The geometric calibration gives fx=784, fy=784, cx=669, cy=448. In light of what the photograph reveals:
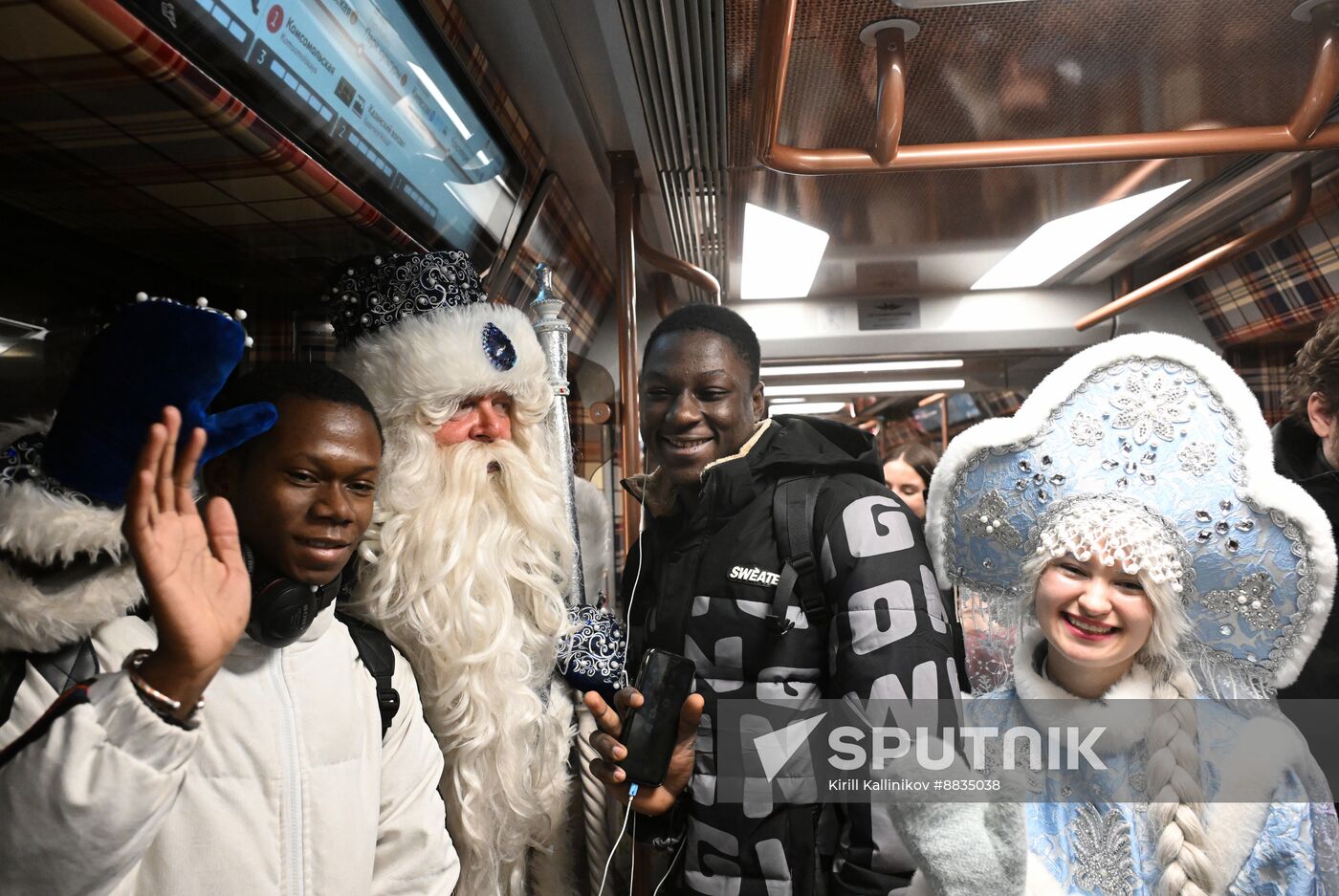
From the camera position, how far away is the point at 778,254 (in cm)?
293

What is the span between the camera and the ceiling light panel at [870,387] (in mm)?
3766

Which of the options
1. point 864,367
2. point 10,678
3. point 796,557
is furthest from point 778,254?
point 10,678

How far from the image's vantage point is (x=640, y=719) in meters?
1.26

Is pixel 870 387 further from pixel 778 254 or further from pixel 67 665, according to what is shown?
pixel 67 665

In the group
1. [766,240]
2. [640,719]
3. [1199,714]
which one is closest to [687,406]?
[640,719]

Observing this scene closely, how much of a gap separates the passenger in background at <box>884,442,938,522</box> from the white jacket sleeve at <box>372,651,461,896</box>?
209 cm

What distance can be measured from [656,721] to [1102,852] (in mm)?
640

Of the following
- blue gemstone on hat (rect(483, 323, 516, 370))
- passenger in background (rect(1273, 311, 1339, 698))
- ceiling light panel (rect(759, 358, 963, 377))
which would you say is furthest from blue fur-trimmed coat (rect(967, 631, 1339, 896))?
ceiling light panel (rect(759, 358, 963, 377))

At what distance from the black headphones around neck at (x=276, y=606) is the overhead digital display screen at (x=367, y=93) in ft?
1.87

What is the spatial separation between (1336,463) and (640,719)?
1.34 meters

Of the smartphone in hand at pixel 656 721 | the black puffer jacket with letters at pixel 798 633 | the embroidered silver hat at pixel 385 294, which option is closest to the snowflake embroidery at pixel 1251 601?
the black puffer jacket with letters at pixel 798 633

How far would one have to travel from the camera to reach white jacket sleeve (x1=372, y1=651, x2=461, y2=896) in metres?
1.06

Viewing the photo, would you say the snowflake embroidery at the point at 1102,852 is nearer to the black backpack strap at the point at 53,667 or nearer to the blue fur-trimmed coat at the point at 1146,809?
the blue fur-trimmed coat at the point at 1146,809

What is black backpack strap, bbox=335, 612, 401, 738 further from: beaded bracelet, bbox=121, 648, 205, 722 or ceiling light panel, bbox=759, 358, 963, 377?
ceiling light panel, bbox=759, 358, 963, 377
